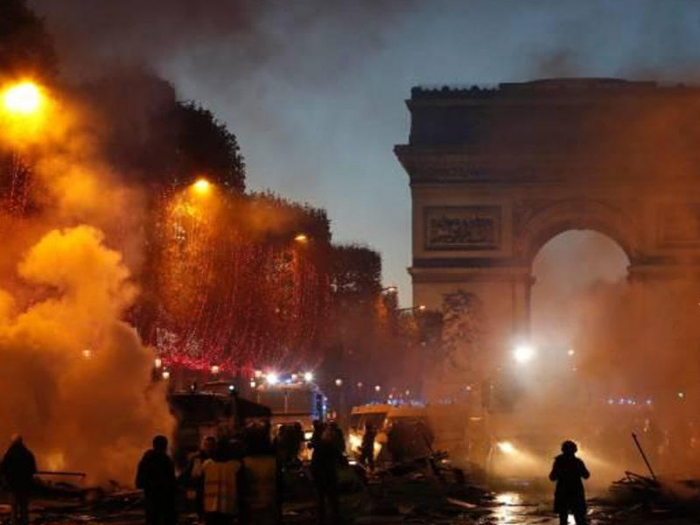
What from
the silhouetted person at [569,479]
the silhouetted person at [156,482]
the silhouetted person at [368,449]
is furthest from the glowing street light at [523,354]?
the silhouetted person at [156,482]

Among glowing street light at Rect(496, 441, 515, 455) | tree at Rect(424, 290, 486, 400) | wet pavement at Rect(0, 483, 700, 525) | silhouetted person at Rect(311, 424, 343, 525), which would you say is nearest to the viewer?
silhouetted person at Rect(311, 424, 343, 525)

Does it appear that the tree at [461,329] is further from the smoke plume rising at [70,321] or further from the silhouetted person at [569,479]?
the silhouetted person at [569,479]

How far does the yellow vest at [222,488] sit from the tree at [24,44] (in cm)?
1551

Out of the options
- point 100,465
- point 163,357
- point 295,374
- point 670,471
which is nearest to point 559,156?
point 295,374

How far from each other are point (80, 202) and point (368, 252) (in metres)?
46.0

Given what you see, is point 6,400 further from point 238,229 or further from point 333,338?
point 333,338

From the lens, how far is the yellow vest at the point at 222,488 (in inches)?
427

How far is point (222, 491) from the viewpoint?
35.6ft

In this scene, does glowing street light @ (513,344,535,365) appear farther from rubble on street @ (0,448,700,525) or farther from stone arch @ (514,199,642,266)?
rubble on street @ (0,448,700,525)

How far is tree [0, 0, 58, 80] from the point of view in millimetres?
25266

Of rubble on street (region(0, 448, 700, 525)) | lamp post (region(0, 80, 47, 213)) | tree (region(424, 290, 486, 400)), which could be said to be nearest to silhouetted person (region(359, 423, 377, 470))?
rubble on street (region(0, 448, 700, 525))

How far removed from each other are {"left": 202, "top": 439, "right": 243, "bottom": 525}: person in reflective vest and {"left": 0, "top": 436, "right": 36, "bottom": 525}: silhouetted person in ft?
15.2

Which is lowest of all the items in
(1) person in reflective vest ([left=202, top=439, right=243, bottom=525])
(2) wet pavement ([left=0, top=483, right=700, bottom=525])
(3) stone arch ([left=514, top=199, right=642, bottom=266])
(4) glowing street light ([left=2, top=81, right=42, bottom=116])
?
(2) wet pavement ([left=0, top=483, right=700, bottom=525])

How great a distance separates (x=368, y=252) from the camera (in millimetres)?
70375
